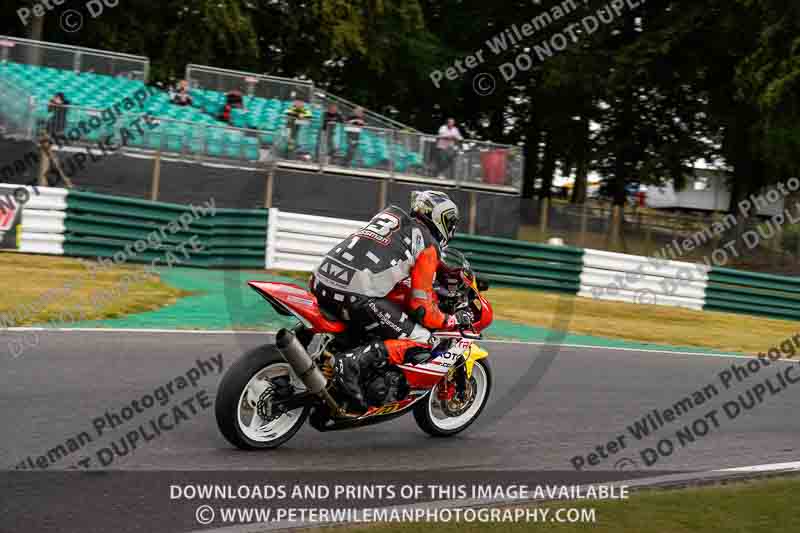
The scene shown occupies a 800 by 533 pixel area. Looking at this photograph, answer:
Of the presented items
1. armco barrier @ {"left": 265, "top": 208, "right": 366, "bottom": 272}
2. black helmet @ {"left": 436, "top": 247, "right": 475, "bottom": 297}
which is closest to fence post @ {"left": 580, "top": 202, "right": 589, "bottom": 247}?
armco barrier @ {"left": 265, "top": 208, "right": 366, "bottom": 272}

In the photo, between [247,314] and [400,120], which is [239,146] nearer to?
[247,314]

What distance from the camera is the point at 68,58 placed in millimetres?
20859

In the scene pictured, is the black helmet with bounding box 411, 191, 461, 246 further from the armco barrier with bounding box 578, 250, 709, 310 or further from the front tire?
the armco barrier with bounding box 578, 250, 709, 310

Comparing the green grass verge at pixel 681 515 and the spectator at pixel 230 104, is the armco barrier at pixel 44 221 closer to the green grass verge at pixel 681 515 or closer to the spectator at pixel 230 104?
the spectator at pixel 230 104

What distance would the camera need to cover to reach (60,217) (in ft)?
51.2

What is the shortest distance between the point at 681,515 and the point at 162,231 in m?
12.3

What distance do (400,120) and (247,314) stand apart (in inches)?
905
